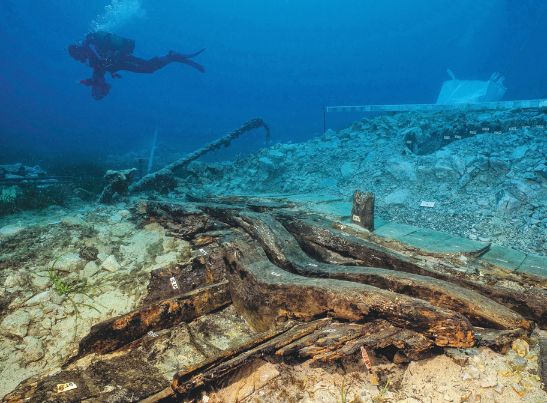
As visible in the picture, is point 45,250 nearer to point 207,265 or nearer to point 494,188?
point 207,265

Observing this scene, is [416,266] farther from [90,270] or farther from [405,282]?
[90,270]

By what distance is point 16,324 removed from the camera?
2.79 meters

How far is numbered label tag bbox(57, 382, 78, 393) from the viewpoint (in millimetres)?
2111

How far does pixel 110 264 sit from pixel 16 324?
1.03m

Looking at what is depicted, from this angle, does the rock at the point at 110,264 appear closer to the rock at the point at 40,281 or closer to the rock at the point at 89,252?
the rock at the point at 89,252

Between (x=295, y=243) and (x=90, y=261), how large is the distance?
8.71ft

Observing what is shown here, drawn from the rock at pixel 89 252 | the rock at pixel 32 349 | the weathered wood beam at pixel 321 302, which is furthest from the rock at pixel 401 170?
the rock at pixel 32 349

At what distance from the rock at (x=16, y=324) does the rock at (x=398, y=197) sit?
6158 millimetres

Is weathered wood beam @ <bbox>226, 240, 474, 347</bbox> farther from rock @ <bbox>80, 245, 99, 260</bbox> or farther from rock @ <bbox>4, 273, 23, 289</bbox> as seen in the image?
rock @ <bbox>4, 273, 23, 289</bbox>

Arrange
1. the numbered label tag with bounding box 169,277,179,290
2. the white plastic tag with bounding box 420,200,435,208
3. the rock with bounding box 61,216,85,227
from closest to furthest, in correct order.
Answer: the numbered label tag with bounding box 169,277,179,290 < the rock with bounding box 61,216,85,227 < the white plastic tag with bounding box 420,200,435,208

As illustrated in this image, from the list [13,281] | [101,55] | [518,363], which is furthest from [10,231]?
[101,55]

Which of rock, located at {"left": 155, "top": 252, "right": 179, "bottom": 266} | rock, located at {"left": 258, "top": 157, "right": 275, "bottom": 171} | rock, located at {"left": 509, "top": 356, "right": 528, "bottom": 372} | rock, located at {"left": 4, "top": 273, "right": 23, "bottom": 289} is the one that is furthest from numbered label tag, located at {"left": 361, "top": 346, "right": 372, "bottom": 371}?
rock, located at {"left": 258, "top": 157, "right": 275, "bottom": 171}

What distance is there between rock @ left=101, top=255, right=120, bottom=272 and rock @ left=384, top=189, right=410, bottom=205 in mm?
5284

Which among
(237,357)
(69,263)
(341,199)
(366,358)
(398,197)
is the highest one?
(341,199)
